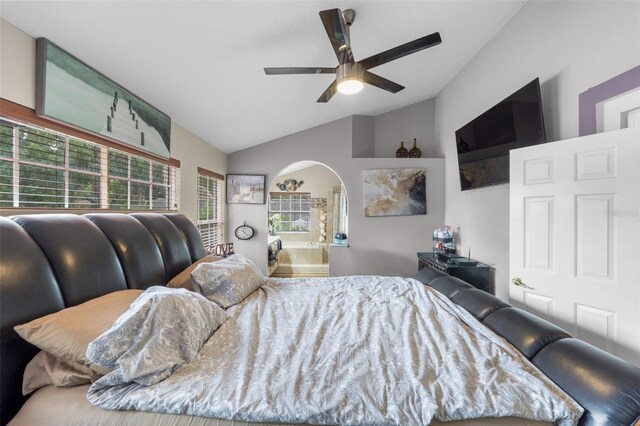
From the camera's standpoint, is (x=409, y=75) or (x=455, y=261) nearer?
(x=455, y=261)

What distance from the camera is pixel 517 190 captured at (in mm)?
1921

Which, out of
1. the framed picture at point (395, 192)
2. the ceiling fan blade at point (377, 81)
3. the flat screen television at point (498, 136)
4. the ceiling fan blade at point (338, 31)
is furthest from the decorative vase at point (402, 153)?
the ceiling fan blade at point (338, 31)

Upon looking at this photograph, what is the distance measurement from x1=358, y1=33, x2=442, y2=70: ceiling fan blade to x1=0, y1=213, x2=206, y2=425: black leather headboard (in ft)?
6.68

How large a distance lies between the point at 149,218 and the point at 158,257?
0.37 m

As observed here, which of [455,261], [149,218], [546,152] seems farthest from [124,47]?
[455,261]

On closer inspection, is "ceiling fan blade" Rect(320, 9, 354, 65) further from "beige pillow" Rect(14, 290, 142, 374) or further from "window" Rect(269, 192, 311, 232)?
"window" Rect(269, 192, 311, 232)

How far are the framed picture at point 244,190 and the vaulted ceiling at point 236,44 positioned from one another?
3.20ft

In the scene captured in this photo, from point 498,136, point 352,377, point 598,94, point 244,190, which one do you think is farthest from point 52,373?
point 244,190

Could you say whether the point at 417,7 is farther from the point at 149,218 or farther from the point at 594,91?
the point at 149,218

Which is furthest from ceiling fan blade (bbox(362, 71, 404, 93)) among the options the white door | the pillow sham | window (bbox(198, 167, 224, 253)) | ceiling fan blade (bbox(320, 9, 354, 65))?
window (bbox(198, 167, 224, 253))

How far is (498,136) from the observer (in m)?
2.46

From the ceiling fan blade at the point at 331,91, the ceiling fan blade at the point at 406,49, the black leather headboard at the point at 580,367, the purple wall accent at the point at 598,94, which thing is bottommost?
the black leather headboard at the point at 580,367

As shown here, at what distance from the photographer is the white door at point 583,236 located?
4.28ft

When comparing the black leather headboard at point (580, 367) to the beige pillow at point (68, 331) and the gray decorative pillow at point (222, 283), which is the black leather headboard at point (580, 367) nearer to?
the gray decorative pillow at point (222, 283)
